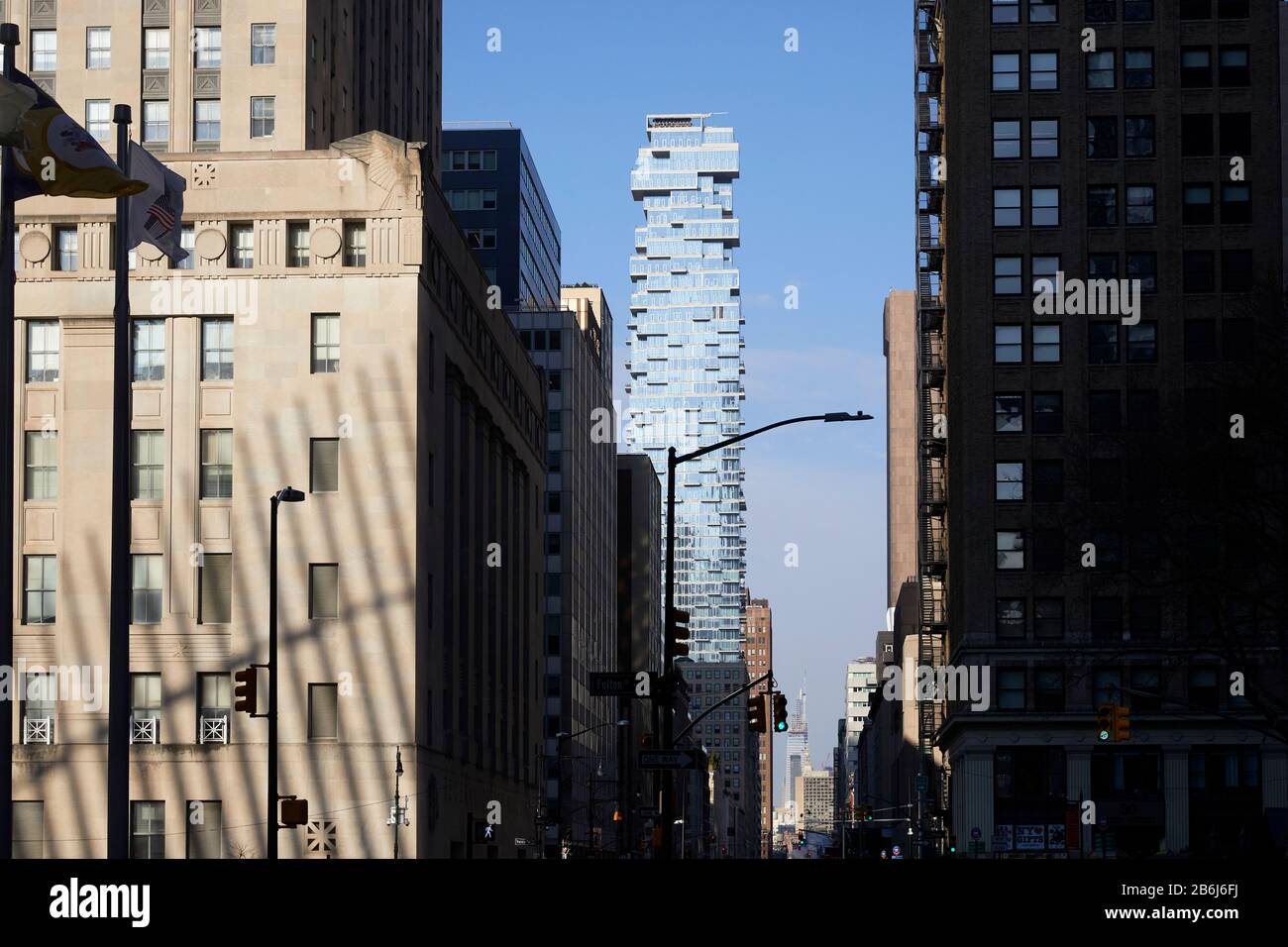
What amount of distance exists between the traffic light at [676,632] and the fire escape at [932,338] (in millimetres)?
75203

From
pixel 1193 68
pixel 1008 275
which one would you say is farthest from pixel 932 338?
pixel 1193 68

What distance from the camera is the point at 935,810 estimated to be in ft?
402

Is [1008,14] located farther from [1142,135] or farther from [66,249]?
[66,249]

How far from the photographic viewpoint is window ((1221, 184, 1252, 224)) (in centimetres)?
9862

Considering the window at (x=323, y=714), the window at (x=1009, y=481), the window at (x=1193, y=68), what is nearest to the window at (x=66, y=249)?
the window at (x=323, y=714)

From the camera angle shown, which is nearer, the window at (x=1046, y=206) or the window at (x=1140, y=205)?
the window at (x=1140, y=205)

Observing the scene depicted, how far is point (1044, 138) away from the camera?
329 ft

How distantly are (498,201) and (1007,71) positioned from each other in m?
73.9

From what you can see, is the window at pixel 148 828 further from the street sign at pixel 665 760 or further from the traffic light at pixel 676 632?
the street sign at pixel 665 760

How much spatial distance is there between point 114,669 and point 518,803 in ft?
218

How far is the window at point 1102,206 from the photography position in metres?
99.4

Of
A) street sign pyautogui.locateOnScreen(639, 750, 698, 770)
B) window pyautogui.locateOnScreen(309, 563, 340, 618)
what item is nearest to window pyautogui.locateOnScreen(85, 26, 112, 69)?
window pyautogui.locateOnScreen(309, 563, 340, 618)
